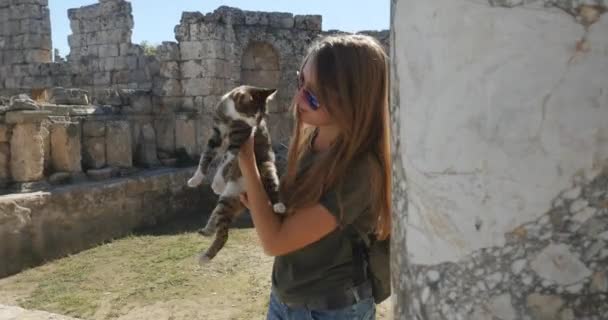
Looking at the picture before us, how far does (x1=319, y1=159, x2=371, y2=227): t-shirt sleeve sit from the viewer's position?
179 cm

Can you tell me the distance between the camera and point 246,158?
78.4 inches

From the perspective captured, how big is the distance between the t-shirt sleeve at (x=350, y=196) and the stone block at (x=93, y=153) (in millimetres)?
7520

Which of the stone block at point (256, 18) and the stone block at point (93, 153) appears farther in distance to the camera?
the stone block at point (256, 18)

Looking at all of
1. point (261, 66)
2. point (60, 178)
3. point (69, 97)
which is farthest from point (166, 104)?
point (60, 178)

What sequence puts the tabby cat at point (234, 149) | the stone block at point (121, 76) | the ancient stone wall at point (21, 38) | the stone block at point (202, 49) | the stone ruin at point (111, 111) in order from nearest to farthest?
the tabby cat at point (234, 149) → the stone ruin at point (111, 111) → the stone block at point (202, 49) → the stone block at point (121, 76) → the ancient stone wall at point (21, 38)

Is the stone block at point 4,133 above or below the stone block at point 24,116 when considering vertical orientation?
below

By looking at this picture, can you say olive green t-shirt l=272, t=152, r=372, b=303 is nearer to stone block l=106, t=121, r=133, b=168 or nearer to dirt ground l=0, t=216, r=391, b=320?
dirt ground l=0, t=216, r=391, b=320

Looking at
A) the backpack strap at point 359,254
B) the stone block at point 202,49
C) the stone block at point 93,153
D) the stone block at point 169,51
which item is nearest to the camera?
the backpack strap at point 359,254

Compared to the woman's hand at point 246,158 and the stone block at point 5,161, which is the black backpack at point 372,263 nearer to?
the woman's hand at point 246,158

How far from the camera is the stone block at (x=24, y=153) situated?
7625mm

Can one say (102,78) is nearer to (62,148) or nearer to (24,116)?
(62,148)

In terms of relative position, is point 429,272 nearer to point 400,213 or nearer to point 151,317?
point 400,213

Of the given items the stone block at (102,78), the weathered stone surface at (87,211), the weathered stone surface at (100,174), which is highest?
the stone block at (102,78)

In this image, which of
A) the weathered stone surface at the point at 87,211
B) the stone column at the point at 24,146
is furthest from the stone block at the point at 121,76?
the stone column at the point at 24,146
